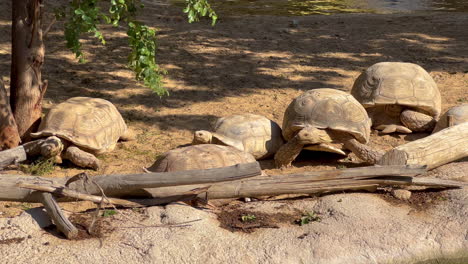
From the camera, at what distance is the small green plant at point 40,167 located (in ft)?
21.8

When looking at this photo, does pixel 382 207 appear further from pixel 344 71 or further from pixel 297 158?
pixel 344 71

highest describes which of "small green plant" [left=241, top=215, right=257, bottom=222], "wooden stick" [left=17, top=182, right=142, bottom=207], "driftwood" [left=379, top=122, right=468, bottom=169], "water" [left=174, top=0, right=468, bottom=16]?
"wooden stick" [left=17, top=182, right=142, bottom=207]

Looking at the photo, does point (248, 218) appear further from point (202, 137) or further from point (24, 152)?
point (24, 152)

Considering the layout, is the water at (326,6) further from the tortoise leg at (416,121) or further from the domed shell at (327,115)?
the domed shell at (327,115)

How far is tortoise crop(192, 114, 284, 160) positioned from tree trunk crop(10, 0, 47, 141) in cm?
179

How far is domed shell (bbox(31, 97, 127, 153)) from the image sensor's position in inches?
273

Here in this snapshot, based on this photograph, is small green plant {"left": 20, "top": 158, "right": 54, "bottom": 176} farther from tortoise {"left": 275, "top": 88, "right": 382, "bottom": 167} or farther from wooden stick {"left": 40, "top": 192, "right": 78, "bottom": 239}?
tortoise {"left": 275, "top": 88, "right": 382, "bottom": 167}

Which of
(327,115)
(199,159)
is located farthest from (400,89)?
(199,159)

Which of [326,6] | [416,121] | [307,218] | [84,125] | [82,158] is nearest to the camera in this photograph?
[307,218]

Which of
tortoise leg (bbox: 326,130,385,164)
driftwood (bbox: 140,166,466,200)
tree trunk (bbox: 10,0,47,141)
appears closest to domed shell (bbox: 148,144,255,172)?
driftwood (bbox: 140,166,466,200)

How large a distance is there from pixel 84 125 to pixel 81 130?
63 mm

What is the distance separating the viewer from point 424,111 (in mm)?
7969

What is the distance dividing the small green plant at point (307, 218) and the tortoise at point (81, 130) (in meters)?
2.41

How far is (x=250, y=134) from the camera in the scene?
23.2ft
